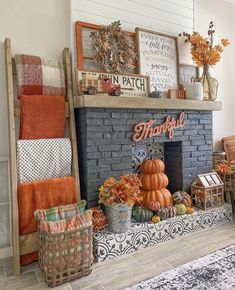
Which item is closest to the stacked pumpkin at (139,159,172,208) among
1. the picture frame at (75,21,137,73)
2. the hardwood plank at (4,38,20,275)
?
the picture frame at (75,21,137,73)

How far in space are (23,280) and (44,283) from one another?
0.18m

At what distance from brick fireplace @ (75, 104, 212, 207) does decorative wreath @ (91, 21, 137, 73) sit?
464mm

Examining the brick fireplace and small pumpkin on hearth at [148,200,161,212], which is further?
small pumpkin on hearth at [148,200,161,212]

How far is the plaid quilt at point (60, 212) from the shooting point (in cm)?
187

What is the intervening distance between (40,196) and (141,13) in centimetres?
218

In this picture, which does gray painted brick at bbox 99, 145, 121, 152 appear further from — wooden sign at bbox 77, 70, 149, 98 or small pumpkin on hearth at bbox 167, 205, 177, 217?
small pumpkin on hearth at bbox 167, 205, 177, 217

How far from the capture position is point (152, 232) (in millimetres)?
2275

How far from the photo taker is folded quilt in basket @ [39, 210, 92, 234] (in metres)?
1.73

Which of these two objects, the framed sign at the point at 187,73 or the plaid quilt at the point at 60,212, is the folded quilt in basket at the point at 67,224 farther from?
the framed sign at the point at 187,73

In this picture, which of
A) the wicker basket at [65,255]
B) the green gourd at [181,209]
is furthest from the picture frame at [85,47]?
the green gourd at [181,209]

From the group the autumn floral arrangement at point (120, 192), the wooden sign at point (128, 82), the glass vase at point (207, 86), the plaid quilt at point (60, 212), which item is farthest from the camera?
the glass vase at point (207, 86)

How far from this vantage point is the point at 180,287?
65.8 inches

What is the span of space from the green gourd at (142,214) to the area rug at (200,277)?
54 cm

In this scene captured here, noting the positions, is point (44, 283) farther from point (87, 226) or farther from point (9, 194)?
point (9, 194)
